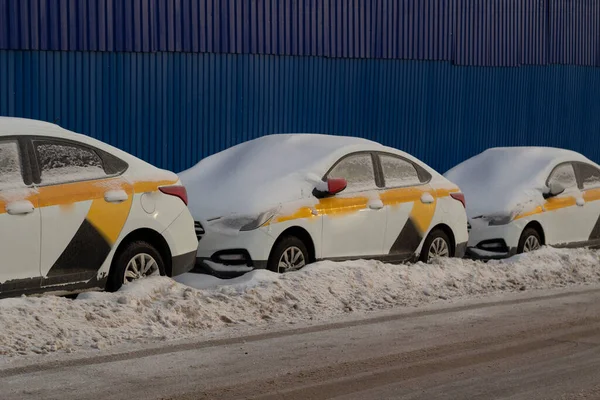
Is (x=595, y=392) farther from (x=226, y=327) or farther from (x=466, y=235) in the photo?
(x=466, y=235)

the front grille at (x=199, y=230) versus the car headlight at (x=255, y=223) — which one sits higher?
the car headlight at (x=255, y=223)

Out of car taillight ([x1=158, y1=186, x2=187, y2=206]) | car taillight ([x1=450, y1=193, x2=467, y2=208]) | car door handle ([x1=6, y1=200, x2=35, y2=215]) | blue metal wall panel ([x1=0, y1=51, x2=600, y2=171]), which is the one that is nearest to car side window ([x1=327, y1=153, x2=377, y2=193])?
car taillight ([x1=450, y1=193, x2=467, y2=208])

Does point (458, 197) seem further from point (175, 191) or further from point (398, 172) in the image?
point (175, 191)

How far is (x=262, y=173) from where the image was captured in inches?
539

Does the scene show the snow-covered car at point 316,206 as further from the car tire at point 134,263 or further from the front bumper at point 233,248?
the car tire at point 134,263

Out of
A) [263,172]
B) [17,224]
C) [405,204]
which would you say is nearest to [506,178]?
[405,204]

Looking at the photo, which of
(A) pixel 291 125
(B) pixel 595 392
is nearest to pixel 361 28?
(A) pixel 291 125

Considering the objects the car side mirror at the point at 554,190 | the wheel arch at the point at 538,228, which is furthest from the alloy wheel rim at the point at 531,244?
the car side mirror at the point at 554,190

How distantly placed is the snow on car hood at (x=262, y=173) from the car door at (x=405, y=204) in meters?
A: 0.40

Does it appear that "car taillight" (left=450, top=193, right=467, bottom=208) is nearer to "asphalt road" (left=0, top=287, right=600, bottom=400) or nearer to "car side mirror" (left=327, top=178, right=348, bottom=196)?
"car side mirror" (left=327, top=178, right=348, bottom=196)

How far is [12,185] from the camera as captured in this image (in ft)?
34.1

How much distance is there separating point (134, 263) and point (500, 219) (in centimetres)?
625

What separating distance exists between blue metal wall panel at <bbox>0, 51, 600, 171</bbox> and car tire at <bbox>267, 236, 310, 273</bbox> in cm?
449

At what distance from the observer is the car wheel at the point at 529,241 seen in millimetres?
16062
